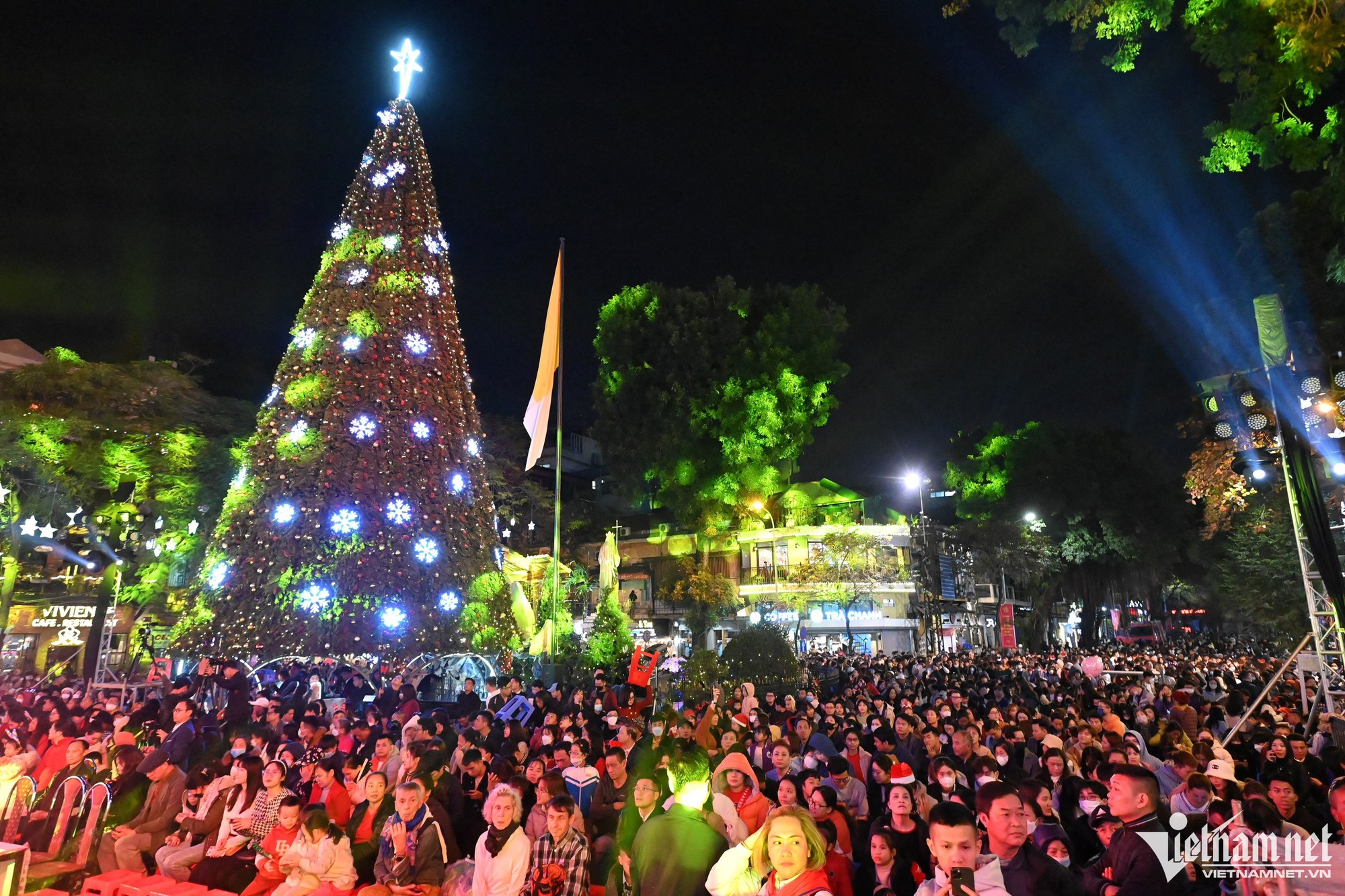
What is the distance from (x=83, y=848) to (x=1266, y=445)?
14.6 m

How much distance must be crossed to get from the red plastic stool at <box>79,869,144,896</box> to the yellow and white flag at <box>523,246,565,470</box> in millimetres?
10189

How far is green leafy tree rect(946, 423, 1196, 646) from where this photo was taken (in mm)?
38719

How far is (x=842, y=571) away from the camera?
1273 inches

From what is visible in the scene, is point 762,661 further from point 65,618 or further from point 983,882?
point 65,618

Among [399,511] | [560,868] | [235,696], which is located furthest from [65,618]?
[560,868]

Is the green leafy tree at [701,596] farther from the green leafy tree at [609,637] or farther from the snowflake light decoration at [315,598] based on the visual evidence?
the snowflake light decoration at [315,598]

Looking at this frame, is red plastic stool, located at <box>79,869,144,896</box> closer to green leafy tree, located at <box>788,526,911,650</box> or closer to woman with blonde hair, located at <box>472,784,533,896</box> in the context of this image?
woman with blonde hair, located at <box>472,784,533,896</box>

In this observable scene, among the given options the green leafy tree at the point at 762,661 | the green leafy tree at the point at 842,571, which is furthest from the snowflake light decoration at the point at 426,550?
the green leafy tree at the point at 842,571

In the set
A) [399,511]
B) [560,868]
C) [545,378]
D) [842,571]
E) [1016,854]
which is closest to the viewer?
[1016,854]

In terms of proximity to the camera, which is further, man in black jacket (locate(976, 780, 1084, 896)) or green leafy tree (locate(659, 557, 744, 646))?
green leafy tree (locate(659, 557, 744, 646))

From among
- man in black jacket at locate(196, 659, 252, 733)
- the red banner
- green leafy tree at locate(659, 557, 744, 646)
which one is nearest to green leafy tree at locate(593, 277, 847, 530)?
green leafy tree at locate(659, 557, 744, 646)

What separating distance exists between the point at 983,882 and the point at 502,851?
2.59m

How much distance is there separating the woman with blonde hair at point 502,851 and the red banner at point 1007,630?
85.4 ft

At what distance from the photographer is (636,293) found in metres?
31.5
